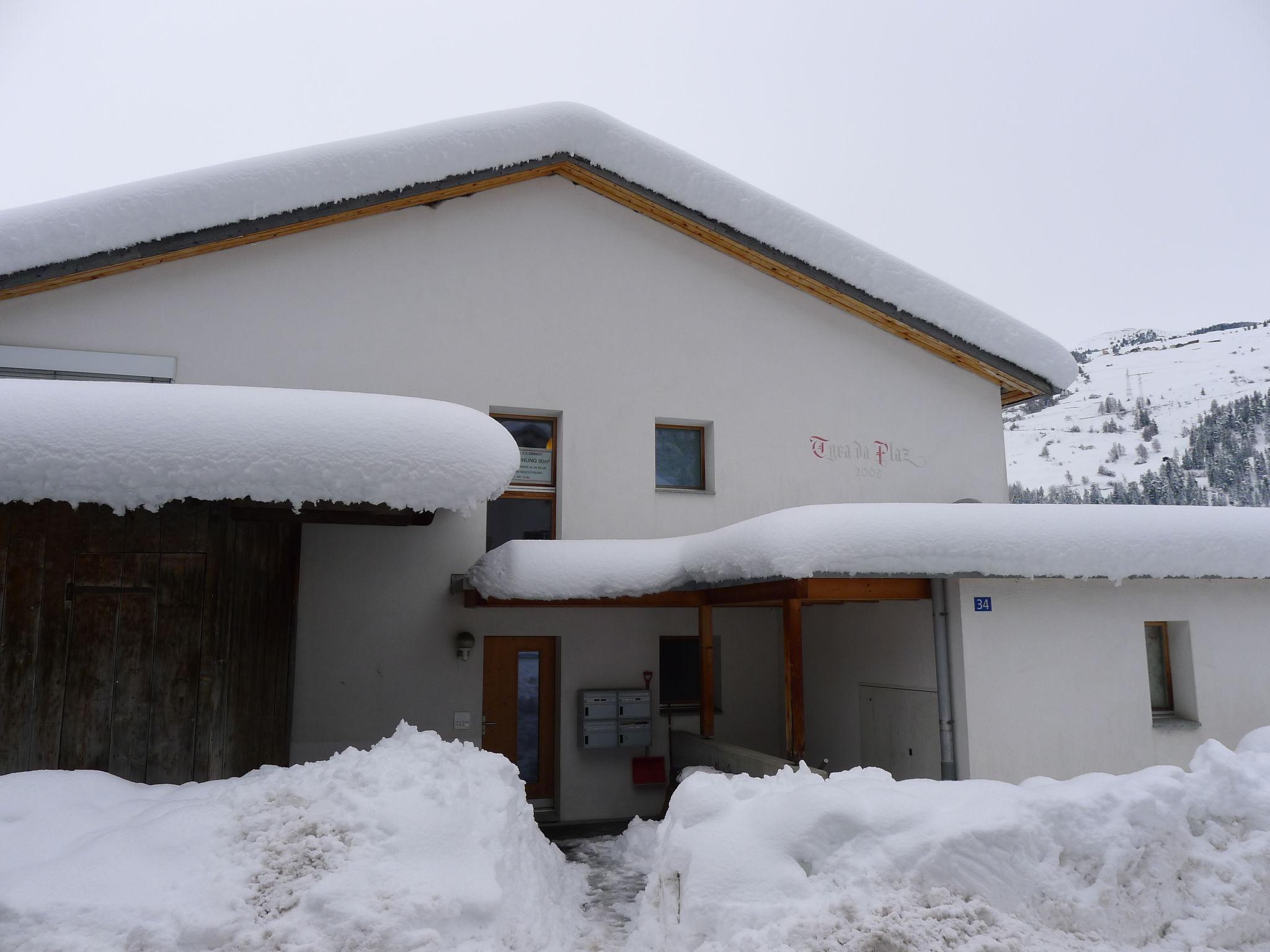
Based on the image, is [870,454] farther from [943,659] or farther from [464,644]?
[464,644]

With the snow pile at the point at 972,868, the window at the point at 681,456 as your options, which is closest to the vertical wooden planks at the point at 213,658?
the snow pile at the point at 972,868

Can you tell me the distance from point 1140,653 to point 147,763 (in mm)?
8000

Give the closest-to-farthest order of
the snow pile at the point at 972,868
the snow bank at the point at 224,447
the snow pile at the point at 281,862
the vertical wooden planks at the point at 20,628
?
the snow pile at the point at 281,862 < the snow pile at the point at 972,868 < the snow bank at the point at 224,447 < the vertical wooden planks at the point at 20,628

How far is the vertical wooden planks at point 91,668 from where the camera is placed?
6.28 metres

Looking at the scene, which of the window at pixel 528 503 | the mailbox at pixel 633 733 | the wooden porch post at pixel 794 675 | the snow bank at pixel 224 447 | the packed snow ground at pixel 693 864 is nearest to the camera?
the packed snow ground at pixel 693 864

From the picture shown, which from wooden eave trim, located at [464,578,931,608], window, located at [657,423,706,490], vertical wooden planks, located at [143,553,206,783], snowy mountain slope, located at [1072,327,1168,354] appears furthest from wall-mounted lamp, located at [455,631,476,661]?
snowy mountain slope, located at [1072,327,1168,354]

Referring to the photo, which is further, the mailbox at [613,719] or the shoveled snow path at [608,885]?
the mailbox at [613,719]

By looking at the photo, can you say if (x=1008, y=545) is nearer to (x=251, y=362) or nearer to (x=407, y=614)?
(x=407, y=614)

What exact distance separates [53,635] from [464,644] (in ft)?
13.0

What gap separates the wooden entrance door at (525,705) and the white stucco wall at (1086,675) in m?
4.80

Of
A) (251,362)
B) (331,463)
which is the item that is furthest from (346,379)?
(331,463)

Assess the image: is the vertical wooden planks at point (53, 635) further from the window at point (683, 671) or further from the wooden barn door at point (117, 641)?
the window at point (683, 671)

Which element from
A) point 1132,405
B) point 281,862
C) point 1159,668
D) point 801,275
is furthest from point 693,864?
point 1132,405

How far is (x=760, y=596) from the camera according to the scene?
7.88 meters
